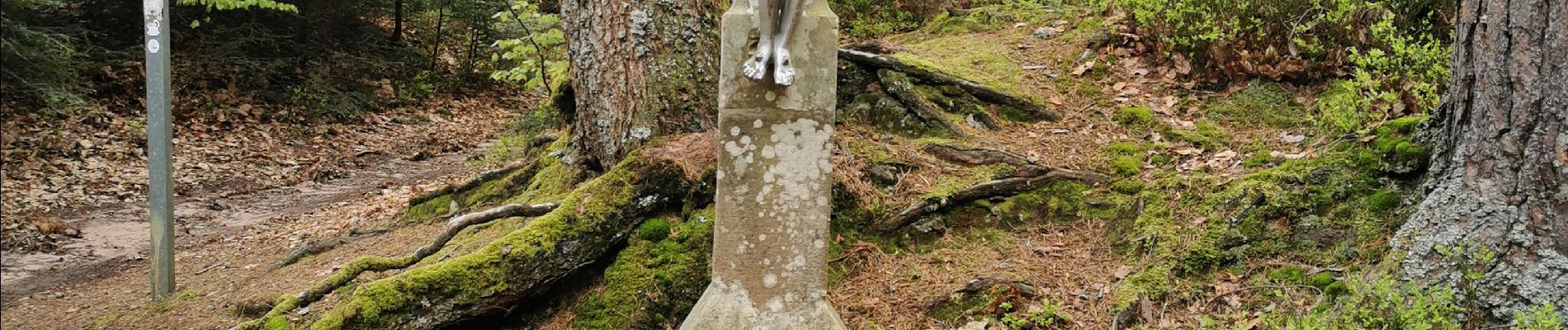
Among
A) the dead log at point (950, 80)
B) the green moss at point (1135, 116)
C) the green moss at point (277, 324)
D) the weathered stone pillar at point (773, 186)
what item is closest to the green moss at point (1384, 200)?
the green moss at point (1135, 116)

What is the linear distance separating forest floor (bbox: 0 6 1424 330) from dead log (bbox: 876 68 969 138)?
149mm

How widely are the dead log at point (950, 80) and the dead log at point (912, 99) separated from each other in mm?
58

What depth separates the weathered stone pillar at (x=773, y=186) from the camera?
3861 mm

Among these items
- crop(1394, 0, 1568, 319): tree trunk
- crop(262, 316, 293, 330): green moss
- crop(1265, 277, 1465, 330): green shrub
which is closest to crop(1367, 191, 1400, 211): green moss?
crop(1394, 0, 1568, 319): tree trunk

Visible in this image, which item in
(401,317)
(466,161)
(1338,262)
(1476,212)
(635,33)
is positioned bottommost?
(466,161)

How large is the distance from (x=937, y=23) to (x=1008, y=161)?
3141 millimetres

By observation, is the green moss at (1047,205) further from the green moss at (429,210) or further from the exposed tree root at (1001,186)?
the green moss at (429,210)

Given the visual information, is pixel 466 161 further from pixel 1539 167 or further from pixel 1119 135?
pixel 1539 167

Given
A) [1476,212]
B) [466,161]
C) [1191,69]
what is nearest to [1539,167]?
[1476,212]

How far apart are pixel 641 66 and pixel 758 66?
5.61 feet

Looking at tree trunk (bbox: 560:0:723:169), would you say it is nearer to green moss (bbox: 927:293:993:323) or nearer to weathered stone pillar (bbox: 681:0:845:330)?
weathered stone pillar (bbox: 681:0:845:330)

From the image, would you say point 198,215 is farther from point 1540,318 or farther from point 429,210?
point 1540,318

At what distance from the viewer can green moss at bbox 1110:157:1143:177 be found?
5.53m

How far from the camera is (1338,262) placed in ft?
14.3
